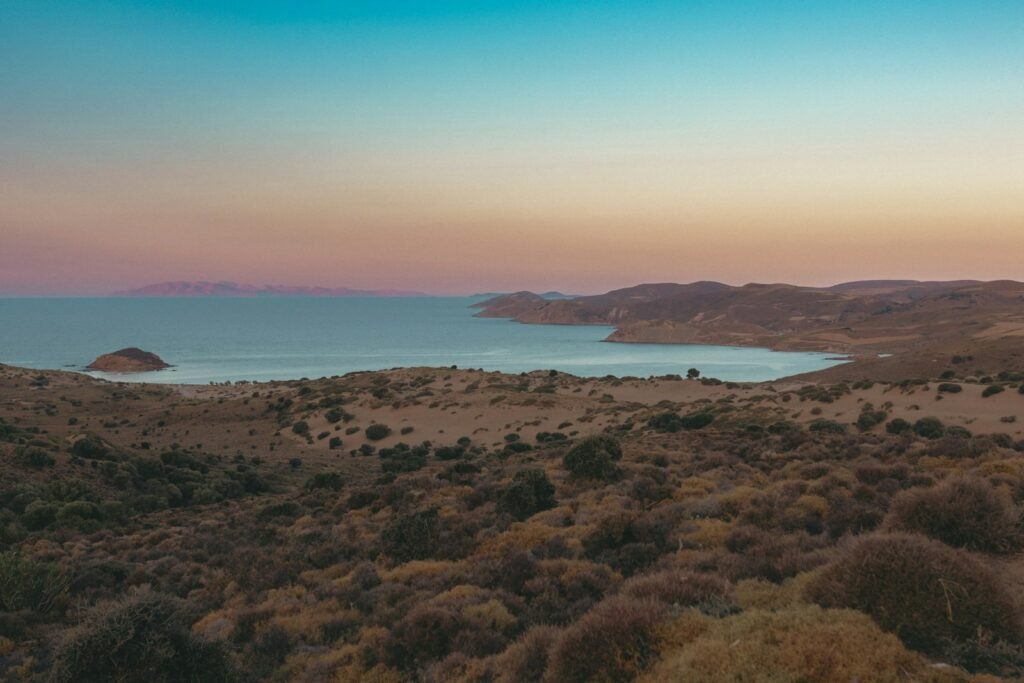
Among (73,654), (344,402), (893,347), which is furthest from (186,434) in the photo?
(893,347)

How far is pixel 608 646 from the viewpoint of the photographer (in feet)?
18.3

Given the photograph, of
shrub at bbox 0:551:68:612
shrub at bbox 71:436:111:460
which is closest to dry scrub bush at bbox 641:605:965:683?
shrub at bbox 0:551:68:612

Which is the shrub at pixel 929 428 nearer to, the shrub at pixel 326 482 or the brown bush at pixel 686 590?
the brown bush at pixel 686 590

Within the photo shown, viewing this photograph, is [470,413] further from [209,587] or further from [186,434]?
[209,587]

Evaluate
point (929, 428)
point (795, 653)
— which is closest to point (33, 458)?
point (795, 653)

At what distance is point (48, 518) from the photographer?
18328 mm

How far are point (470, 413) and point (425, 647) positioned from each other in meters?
45.9

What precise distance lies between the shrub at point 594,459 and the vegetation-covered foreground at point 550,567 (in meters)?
0.10

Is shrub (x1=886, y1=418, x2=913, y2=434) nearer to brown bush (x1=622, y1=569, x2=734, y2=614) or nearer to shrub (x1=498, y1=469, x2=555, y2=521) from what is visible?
shrub (x1=498, y1=469, x2=555, y2=521)

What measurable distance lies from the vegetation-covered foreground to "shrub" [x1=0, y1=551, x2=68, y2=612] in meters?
0.05

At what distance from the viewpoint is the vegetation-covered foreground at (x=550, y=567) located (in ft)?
18.0

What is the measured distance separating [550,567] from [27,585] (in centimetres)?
1031

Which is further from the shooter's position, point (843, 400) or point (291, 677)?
point (843, 400)

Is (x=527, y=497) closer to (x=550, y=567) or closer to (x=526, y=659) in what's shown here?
(x=550, y=567)
